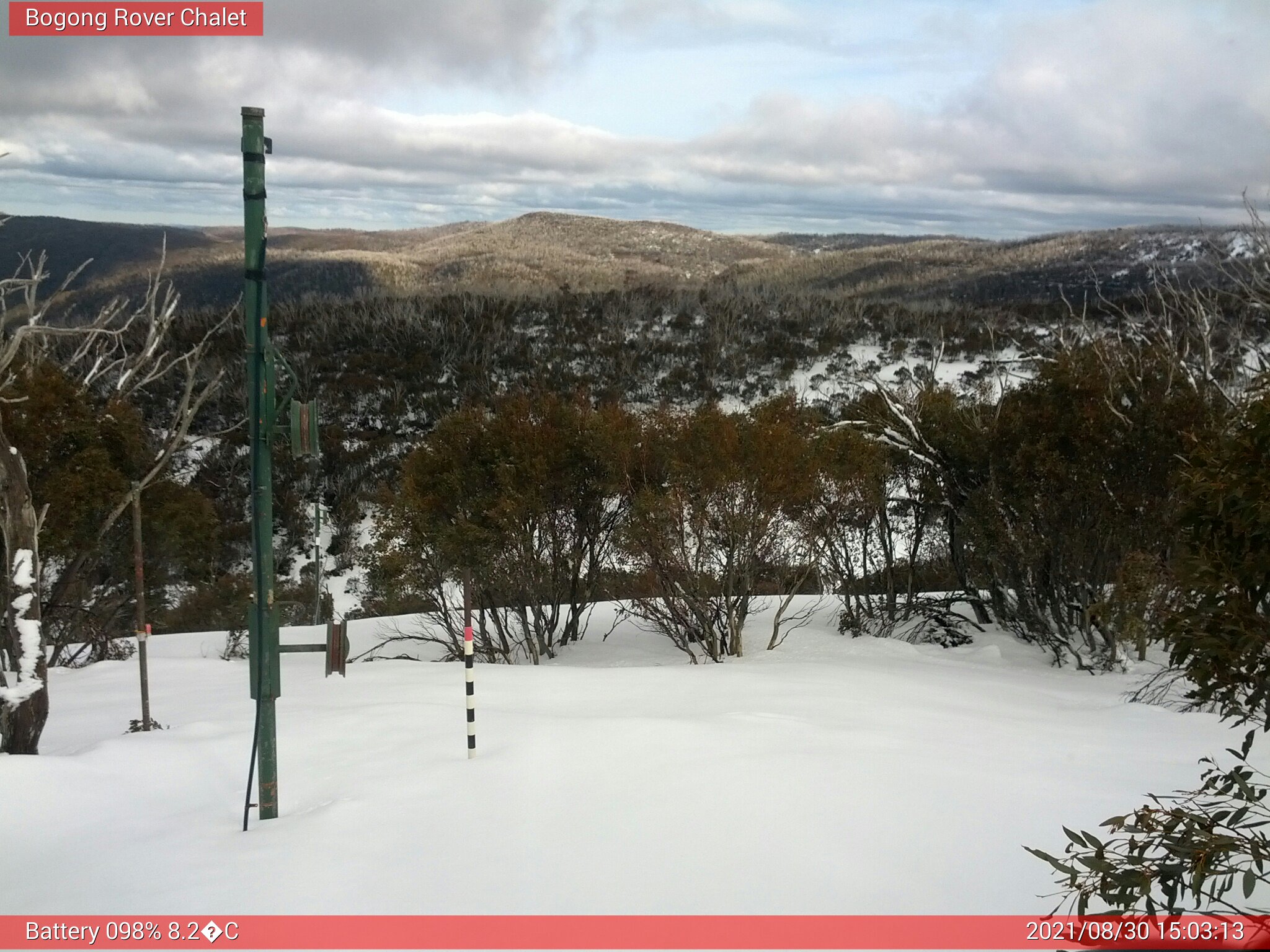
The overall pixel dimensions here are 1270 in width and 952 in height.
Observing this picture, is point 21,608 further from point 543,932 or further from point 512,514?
point 512,514

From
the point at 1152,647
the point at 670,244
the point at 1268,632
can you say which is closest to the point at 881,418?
the point at 1152,647

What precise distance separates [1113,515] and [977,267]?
246ft

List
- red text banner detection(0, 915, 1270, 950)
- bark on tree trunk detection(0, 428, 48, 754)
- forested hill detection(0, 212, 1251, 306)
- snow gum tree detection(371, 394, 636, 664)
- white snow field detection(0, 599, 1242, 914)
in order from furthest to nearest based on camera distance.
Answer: forested hill detection(0, 212, 1251, 306), snow gum tree detection(371, 394, 636, 664), bark on tree trunk detection(0, 428, 48, 754), white snow field detection(0, 599, 1242, 914), red text banner detection(0, 915, 1270, 950)

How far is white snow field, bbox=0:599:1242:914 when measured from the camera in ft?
14.2

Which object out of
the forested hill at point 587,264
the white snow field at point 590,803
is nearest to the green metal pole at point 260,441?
the white snow field at point 590,803

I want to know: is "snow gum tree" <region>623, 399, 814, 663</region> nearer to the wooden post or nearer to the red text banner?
the wooden post

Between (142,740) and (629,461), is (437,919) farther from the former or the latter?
(629,461)

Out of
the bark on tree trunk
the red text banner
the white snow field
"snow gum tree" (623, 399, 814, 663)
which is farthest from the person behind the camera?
"snow gum tree" (623, 399, 814, 663)

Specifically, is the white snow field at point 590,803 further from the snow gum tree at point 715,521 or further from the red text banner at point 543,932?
the snow gum tree at point 715,521

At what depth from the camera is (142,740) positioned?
6852 mm

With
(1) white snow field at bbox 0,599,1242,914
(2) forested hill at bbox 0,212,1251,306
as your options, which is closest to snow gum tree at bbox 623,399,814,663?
(1) white snow field at bbox 0,599,1242,914

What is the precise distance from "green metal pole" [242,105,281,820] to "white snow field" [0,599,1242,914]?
0.60 metres

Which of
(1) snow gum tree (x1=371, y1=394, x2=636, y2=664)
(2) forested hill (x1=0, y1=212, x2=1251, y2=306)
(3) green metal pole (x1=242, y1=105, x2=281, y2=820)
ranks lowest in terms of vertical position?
(1) snow gum tree (x1=371, y1=394, x2=636, y2=664)

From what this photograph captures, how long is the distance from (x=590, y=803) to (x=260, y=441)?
281cm
